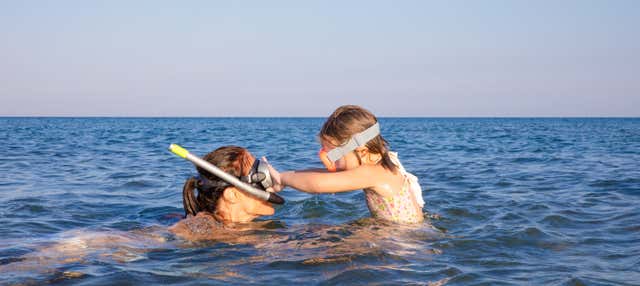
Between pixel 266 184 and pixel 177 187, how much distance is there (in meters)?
5.00

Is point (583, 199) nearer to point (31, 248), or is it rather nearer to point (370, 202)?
point (370, 202)

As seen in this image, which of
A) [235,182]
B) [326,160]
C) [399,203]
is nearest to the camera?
[235,182]

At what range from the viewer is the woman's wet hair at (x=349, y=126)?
202 inches

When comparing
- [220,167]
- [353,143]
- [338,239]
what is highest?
[353,143]

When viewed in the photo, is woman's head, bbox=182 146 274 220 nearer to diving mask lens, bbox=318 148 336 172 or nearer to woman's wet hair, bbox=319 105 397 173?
diving mask lens, bbox=318 148 336 172

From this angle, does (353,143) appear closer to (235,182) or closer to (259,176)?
(259,176)

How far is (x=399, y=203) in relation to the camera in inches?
221

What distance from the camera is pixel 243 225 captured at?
5.53 meters

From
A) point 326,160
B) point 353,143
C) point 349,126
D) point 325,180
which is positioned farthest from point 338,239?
point 349,126

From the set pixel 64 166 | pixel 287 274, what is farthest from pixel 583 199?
pixel 64 166

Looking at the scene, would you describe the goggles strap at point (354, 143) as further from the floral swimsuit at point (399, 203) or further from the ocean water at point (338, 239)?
the ocean water at point (338, 239)

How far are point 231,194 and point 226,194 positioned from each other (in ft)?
0.14

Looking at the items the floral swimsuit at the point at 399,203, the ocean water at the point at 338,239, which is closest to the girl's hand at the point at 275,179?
the ocean water at the point at 338,239

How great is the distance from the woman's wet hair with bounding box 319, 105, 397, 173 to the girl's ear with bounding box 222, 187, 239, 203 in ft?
2.94
